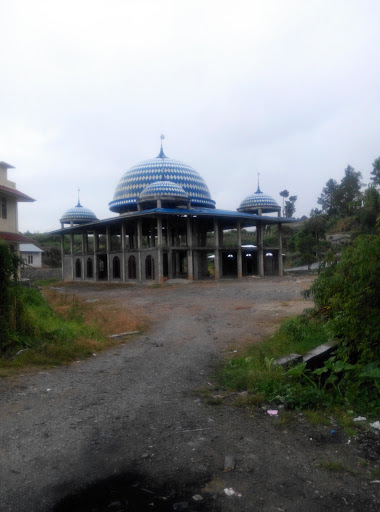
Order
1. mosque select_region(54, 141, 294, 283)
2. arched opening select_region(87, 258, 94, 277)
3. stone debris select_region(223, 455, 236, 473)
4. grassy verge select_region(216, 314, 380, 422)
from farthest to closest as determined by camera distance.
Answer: arched opening select_region(87, 258, 94, 277) < mosque select_region(54, 141, 294, 283) < grassy verge select_region(216, 314, 380, 422) < stone debris select_region(223, 455, 236, 473)

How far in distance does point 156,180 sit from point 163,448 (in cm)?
3066

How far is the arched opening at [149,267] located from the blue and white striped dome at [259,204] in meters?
11.8

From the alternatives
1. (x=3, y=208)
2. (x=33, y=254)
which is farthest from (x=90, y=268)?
(x=3, y=208)

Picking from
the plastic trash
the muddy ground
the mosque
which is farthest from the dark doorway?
the plastic trash

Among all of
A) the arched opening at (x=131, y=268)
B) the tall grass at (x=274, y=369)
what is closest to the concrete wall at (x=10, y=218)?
the arched opening at (x=131, y=268)

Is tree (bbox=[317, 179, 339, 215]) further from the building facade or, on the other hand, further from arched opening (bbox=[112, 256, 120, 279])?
the building facade

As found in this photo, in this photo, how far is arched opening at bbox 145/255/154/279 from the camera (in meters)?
30.2

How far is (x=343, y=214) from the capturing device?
58.2 m

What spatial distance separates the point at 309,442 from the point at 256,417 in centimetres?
82

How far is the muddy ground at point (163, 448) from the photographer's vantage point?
11.5ft

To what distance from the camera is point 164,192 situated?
29.5 m

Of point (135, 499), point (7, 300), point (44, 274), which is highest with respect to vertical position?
point (7, 300)

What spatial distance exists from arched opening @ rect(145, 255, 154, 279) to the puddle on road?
2641cm

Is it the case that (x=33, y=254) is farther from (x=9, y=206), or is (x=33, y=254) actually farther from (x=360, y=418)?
(x=360, y=418)
